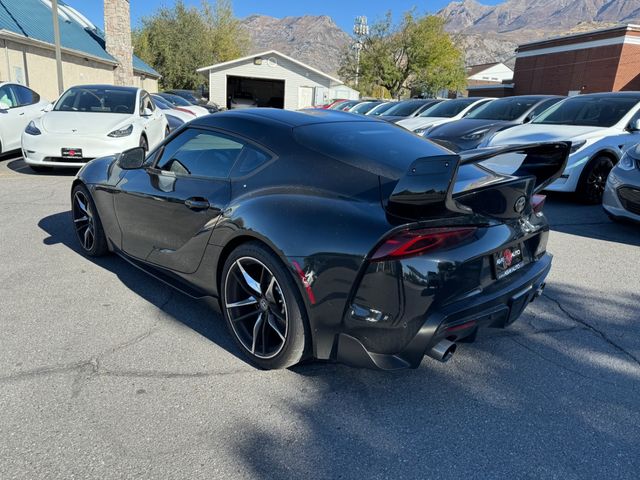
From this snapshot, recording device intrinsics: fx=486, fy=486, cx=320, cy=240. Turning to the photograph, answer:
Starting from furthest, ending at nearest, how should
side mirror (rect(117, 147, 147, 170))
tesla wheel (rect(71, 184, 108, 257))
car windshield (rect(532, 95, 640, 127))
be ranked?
1. car windshield (rect(532, 95, 640, 127))
2. tesla wheel (rect(71, 184, 108, 257))
3. side mirror (rect(117, 147, 147, 170))

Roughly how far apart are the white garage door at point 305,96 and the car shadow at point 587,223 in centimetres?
3051

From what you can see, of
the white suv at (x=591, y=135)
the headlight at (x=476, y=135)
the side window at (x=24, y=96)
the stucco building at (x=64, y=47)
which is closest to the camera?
the white suv at (x=591, y=135)

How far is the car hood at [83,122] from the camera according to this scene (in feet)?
26.3

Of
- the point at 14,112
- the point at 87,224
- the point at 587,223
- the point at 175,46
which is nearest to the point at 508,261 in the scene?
the point at 87,224

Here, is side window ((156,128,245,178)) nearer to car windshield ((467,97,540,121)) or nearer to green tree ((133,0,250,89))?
car windshield ((467,97,540,121))

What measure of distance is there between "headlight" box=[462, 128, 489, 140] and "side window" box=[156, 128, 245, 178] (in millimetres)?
6085

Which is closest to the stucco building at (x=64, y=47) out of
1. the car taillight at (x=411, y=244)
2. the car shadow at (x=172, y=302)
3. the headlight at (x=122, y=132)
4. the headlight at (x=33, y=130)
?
the headlight at (x=33, y=130)

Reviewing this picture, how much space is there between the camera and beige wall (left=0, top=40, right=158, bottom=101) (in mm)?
17156

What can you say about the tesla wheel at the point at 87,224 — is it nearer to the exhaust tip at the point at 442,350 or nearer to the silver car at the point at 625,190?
the exhaust tip at the point at 442,350

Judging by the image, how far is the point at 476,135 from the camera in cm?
837

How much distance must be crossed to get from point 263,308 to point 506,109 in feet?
29.0

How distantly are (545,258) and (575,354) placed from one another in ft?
2.22

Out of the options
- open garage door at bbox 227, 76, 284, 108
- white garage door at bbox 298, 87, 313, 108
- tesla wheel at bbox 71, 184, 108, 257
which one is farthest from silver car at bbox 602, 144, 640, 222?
open garage door at bbox 227, 76, 284, 108

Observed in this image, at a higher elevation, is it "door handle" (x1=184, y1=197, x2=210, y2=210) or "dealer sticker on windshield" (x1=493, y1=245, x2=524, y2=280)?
"door handle" (x1=184, y1=197, x2=210, y2=210)
